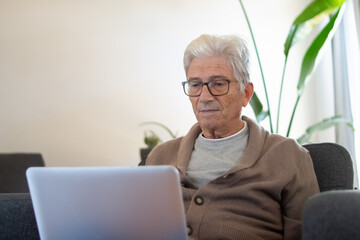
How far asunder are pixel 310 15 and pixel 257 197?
1.49 metres

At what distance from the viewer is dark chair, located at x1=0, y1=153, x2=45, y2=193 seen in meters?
2.66

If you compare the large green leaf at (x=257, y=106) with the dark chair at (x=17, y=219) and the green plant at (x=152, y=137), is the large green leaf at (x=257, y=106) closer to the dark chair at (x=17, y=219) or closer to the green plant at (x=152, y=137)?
the green plant at (x=152, y=137)

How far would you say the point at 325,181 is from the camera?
149 cm

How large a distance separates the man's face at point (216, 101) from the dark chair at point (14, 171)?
139cm

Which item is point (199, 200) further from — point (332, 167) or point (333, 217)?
point (333, 217)

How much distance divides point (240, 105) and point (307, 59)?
3.96ft

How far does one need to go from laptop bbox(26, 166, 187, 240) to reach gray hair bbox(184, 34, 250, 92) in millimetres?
706

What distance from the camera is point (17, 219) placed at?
4.54ft

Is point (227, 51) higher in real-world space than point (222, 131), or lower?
higher

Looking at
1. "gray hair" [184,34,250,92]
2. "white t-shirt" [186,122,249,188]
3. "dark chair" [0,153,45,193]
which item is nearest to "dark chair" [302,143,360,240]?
"white t-shirt" [186,122,249,188]

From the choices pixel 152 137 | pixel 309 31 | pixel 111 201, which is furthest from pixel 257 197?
pixel 152 137

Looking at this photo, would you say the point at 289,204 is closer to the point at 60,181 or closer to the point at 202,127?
the point at 202,127

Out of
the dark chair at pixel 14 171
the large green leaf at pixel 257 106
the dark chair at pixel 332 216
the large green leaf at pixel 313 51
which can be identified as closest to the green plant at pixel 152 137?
the large green leaf at pixel 257 106

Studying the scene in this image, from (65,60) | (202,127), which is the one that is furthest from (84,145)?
(202,127)
